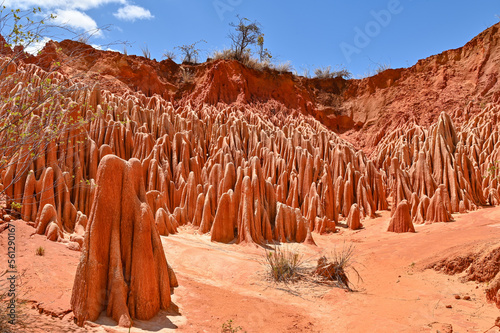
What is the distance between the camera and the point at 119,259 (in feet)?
16.4

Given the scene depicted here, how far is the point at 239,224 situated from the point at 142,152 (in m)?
6.93

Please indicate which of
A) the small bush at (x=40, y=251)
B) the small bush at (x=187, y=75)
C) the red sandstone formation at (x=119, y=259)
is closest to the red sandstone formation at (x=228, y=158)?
the red sandstone formation at (x=119, y=259)

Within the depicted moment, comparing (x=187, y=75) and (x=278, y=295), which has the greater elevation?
(x=187, y=75)

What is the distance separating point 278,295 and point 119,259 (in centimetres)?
336

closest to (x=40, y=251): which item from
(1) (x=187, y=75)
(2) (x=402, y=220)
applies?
(2) (x=402, y=220)

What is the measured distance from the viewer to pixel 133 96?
19.3 m

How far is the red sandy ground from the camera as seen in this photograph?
500 centimetres

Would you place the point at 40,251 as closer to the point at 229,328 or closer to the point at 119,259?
the point at 119,259

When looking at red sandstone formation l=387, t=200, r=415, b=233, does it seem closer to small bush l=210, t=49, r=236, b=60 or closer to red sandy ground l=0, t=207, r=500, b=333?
red sandy ground l=0, t=207, r=500, b=333

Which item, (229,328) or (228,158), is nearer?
(229,328)

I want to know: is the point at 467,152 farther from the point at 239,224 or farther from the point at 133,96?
the point at 133,96

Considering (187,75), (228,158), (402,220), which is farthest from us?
(187,75)

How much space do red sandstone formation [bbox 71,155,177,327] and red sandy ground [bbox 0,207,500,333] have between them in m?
0.21

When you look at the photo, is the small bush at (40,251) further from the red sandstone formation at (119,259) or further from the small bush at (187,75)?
the small bush at (187,75)
